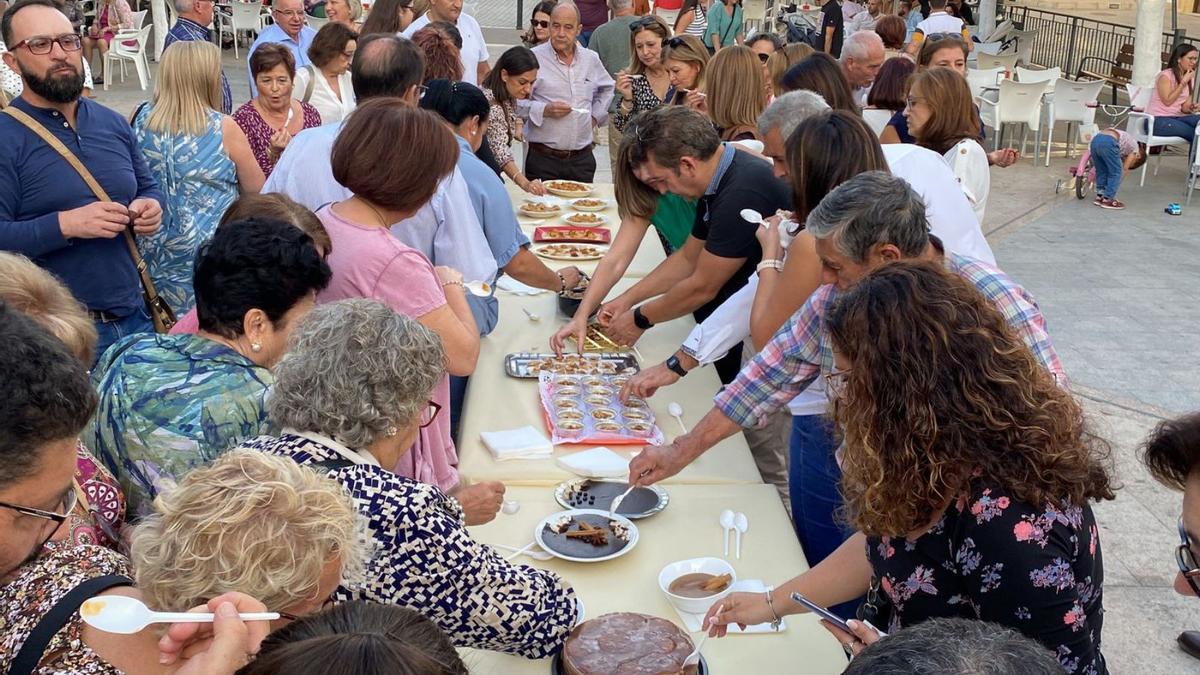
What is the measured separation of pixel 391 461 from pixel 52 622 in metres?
0.67

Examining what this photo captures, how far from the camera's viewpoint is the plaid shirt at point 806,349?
2.23 meters

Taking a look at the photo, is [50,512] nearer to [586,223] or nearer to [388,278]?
[388,278]

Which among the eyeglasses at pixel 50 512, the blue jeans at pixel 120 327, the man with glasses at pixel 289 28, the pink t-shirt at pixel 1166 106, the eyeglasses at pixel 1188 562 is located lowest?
the pink t-shirt at pixel 1166 106

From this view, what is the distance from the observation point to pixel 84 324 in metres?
2.14

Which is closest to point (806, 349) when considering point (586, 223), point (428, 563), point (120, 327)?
point (428, 563)

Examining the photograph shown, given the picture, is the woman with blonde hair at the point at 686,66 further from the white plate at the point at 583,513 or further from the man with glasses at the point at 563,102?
the white plate at the point at 583,513

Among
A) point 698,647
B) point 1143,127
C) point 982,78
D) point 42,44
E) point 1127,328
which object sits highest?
point 42,44

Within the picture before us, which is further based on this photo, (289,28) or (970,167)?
(289,28)

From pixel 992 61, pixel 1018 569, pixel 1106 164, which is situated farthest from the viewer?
pixel 992 61

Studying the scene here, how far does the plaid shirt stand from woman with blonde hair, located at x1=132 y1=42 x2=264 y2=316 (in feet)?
7.52

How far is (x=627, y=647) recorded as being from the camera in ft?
6.56

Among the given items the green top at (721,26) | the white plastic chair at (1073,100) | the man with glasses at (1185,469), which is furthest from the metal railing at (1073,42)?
the man with glasses at (1185,469)

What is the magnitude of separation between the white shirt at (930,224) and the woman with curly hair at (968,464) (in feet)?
4.54

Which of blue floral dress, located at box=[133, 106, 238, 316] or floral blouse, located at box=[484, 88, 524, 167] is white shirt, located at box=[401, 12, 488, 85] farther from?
blue floral dress, located at box=[133, 106, 238, 316]
